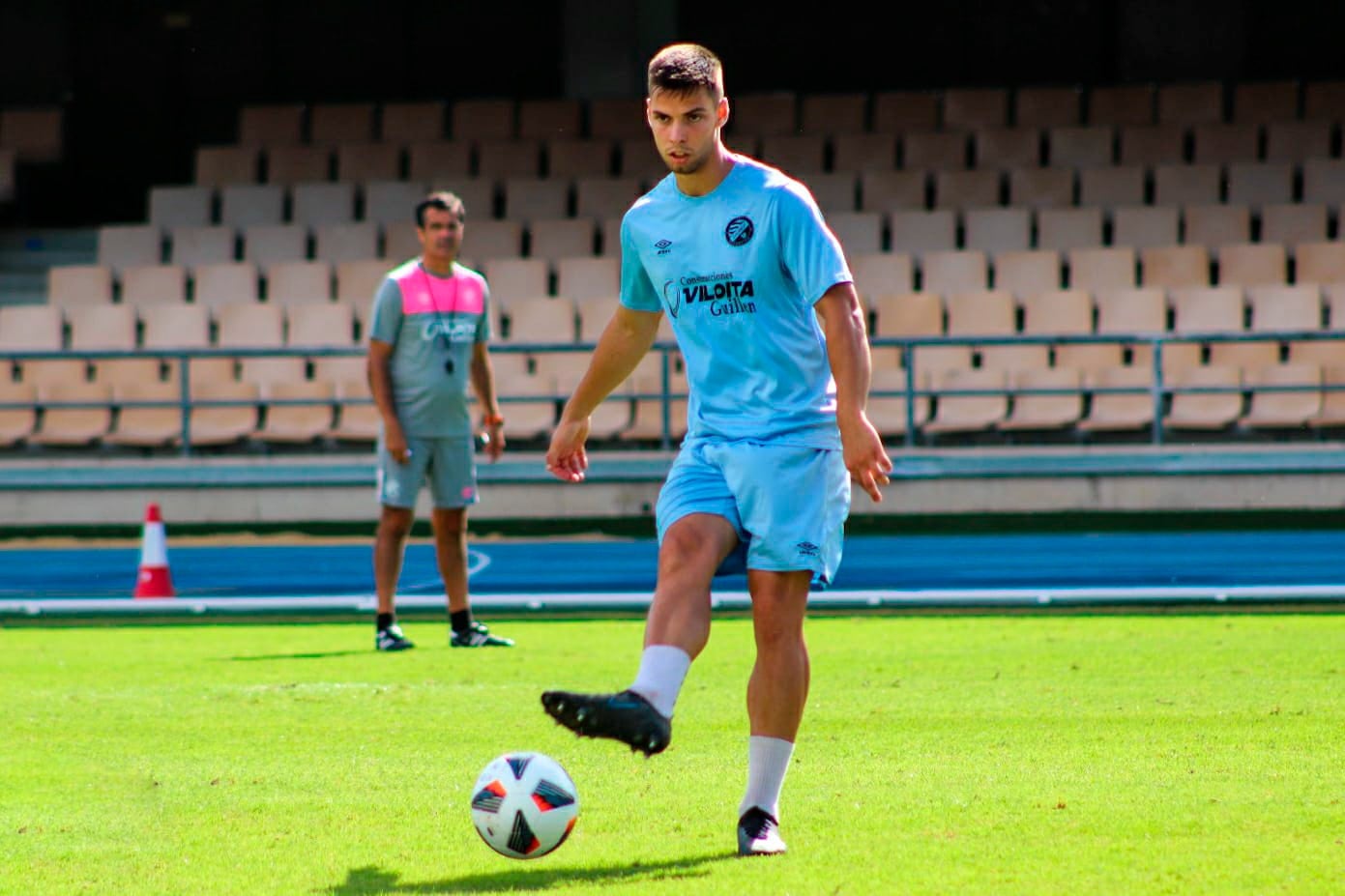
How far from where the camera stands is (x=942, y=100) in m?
20.5

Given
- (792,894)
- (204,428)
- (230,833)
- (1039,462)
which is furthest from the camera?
(204,428)

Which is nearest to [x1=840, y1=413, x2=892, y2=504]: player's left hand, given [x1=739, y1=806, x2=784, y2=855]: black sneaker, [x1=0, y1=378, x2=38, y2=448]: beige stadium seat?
[x1=739, y1=806, x2=784, y2=855]: black sneaker

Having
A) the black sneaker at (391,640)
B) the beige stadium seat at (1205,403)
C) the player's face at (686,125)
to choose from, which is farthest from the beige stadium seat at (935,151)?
the player's face at (686,125)

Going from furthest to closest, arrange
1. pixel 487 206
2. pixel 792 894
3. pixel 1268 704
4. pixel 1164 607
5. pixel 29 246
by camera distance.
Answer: pixel 29 246, pixel 487 206, pixel 1164 607, pixel 1268 704, pixel 792 894

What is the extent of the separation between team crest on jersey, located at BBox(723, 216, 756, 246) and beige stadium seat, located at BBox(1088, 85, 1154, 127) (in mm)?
16353

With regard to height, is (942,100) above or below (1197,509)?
above

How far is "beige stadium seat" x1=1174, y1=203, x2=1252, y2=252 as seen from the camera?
18.1m

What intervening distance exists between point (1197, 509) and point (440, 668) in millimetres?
8928

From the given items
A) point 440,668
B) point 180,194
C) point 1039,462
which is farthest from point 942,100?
point 440,668

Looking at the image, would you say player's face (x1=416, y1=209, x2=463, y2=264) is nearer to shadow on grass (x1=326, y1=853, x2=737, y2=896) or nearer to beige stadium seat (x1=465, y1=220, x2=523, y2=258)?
shadow on grass (x1=326, y1=853, x2=737, y2=896)

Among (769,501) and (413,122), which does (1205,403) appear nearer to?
(413,122)

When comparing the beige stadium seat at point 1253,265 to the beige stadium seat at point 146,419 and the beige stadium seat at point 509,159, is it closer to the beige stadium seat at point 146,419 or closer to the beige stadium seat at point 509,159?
the beige stadium seat at point 509,159

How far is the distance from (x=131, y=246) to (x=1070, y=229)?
10141mm

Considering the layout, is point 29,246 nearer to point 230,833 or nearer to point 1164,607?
point 1164,607
